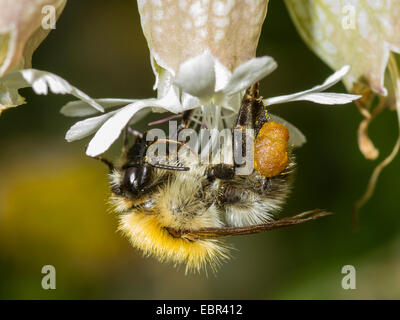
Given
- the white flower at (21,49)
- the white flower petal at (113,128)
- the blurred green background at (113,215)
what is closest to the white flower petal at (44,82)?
the white flower at (21,49)

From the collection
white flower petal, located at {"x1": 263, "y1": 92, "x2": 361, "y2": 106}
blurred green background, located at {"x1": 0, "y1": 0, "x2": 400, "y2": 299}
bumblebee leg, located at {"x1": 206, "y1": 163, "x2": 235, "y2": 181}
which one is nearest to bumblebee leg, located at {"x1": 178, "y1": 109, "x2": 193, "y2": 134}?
bumblebee leg, located at {"x1": 206, "y1": 163, "x2": 235, "y2": 181}

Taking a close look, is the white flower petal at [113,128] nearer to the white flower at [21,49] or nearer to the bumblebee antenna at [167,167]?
the white flower at [21,49]

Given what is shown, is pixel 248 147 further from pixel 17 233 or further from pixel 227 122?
pixel 17 233

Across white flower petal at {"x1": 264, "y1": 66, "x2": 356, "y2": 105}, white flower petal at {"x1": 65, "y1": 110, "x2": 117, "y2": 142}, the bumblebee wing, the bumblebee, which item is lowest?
the bumblebee wing

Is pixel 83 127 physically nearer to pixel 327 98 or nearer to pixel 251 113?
pixel 251 113

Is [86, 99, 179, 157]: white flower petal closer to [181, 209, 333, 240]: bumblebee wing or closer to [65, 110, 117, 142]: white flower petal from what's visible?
[65, 110, 117, 142]: white flower petal

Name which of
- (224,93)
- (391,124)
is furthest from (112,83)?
(224,93)
